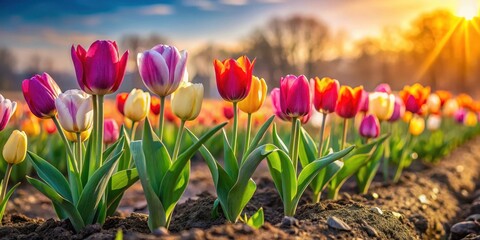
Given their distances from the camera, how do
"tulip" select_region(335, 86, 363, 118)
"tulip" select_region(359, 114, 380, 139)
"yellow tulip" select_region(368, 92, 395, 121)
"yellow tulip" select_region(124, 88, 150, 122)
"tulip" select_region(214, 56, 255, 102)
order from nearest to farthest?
"tulip" select_region(214, 56, 255, 102), "yellow tulip" select_region(124, 88, 150, 122), "tulip" select_region(335, 86, 363, 118), "tulip" select_region(359, 114, 380, 139), "yellow tulip" select_region(368, 92, 395, 121)

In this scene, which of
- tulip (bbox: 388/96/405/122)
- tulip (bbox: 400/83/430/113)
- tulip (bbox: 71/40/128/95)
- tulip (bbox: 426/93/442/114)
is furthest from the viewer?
tulip (bbox: 426/93/442/114)

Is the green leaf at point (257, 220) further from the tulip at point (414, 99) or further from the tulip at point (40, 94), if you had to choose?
the tulip at point (414, 99)

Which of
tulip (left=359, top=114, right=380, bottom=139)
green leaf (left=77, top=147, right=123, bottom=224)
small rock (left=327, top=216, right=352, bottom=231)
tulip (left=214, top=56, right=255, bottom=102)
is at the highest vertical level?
tulip (left=214, top=56, right=255, bottom=102)

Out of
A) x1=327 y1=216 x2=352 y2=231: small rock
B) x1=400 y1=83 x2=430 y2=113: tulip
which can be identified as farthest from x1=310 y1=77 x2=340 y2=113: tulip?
x1=400 y1=83 x2=430 y2=113: tulip

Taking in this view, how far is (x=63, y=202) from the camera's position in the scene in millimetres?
2248

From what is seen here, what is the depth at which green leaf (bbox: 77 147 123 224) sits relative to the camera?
2125 millimetres

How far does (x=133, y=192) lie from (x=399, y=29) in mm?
34697

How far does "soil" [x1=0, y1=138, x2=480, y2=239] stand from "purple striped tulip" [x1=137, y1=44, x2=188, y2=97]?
1.90ft

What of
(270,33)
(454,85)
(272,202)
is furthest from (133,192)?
(454,85)

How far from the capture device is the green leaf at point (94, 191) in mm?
2125

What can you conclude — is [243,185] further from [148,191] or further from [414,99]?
[414,99]

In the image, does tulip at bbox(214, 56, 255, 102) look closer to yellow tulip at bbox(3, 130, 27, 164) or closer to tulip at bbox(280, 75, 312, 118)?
tulip at bbox(280, 75, 312, 118)

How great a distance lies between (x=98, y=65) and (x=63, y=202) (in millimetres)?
610

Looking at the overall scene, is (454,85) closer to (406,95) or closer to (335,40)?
(335,40)
